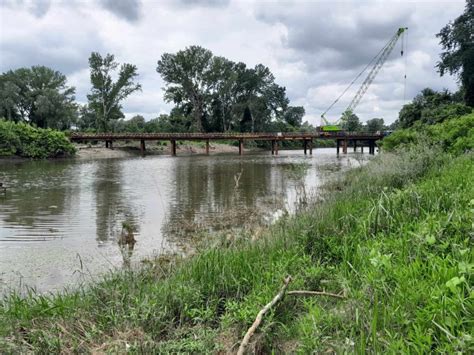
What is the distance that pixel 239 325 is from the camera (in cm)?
343

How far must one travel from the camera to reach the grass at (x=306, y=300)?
2.62 metres

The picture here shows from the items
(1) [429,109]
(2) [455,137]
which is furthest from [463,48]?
(2) [455,137]

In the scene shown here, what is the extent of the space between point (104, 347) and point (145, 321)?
45 cm

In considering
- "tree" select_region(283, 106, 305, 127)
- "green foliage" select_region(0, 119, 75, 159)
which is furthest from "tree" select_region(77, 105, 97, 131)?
"tree" select_region(283, 106, 305, 127)

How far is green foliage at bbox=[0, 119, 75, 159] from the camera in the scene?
145 ft

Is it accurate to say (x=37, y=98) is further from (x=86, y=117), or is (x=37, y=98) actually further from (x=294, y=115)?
(x=294, y=115)

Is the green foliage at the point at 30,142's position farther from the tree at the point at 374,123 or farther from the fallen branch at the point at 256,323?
the tree at the point at 374,123

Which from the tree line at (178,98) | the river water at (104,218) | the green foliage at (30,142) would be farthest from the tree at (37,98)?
the river water at (104,218)

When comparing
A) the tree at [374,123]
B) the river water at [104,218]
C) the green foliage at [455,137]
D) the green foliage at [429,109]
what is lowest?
the river water at [104,218]

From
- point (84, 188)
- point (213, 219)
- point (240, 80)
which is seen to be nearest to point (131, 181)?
point (84, 188)

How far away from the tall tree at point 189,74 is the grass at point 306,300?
282 feet

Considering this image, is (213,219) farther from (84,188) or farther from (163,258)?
(84,188)

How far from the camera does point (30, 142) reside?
47844mm

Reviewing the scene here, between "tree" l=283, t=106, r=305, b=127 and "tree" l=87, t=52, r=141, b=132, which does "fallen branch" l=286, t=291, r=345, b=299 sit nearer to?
"tree" l=87, t=52, r=141, b=132
